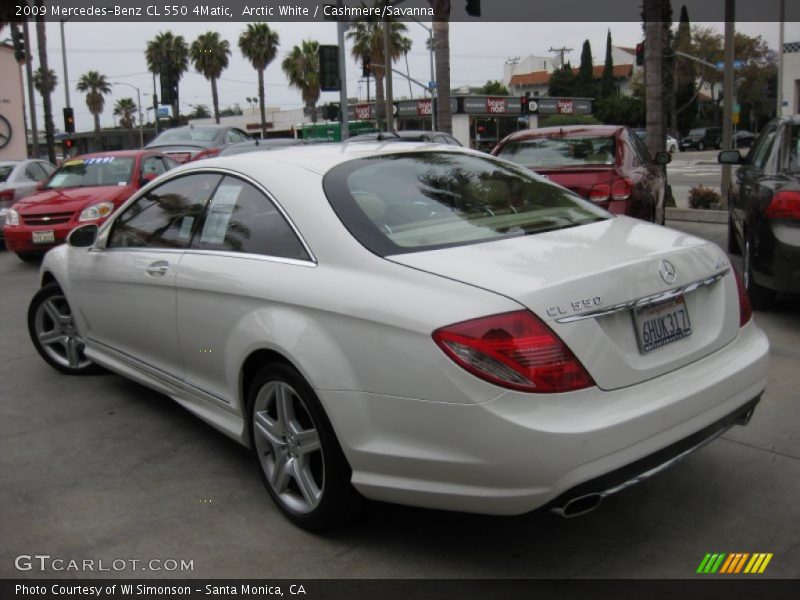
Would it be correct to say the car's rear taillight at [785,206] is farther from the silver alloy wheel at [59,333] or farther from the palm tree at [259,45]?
the palm tree at [259,45]

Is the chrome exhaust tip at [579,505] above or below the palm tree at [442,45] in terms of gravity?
below

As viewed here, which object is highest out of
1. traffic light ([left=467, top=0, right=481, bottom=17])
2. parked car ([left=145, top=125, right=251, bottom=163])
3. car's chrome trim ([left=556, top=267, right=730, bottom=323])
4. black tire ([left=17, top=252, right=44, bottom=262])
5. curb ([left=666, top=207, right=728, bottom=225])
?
traffic light ([left=467, top=0, right=481, bottom=17])

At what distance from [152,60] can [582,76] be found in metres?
46.3

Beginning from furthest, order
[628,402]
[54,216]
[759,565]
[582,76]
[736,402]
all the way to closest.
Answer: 1. [582,76]
2. [54,216]
3. [736,402]
4. [759,565]
5. [628,402]

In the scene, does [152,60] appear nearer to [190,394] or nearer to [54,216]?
[54,216]

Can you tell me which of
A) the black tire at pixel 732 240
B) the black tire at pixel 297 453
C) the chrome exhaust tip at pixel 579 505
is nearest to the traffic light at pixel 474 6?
the black tire at pixel 732 240

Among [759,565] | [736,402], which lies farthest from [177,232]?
[759,565]

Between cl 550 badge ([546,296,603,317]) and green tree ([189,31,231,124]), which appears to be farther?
green tree ([189,31,231,124])

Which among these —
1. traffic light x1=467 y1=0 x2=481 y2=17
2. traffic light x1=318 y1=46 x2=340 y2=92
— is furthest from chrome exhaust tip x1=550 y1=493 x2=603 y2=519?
traffic light x1=318 y1=46 x2=340 y2=92

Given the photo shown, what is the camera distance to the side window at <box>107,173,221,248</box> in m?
4.06

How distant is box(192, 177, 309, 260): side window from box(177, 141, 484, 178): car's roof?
0.36ft

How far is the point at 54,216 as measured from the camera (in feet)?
34.3

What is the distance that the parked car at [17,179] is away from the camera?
13.1 meters

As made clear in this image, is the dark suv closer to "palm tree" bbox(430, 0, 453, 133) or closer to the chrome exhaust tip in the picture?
"palm tree" bbox(430, 0, 453, 133)
